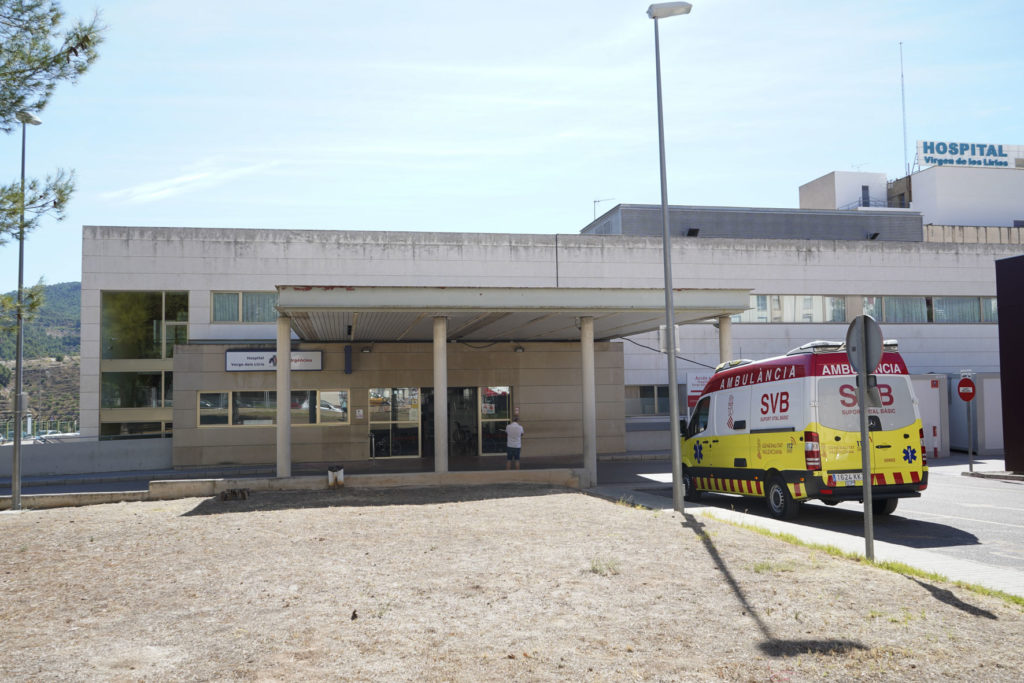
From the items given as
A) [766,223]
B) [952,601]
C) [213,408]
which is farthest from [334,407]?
[766,223]

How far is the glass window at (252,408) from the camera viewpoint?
26000mm

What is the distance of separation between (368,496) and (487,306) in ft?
15.8

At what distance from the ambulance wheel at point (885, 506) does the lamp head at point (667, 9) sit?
27.9 feet

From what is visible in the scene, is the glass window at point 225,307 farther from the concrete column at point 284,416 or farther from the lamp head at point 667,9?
the lamp head at point 667,9

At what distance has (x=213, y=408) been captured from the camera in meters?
25.9

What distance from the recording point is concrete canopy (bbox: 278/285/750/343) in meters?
17.0

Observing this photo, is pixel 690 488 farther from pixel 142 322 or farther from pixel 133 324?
pixel 133 324

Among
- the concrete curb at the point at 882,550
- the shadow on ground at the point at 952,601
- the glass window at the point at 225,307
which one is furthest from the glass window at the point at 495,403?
the shadow on ground at the point at 952,601

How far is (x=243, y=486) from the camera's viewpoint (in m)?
16.6

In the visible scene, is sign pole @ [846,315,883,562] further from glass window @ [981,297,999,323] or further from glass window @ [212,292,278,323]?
glass window @ [981,297,999,323]

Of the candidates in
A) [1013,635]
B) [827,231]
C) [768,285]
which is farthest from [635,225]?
[1013,635]

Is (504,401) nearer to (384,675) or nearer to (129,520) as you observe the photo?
(129,520)

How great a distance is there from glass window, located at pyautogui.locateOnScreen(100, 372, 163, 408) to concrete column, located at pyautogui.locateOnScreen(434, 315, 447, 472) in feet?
45.4

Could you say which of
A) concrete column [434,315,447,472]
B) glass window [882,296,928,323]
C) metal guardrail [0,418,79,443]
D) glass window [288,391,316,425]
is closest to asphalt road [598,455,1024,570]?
concrete column [434,315,447,472]
